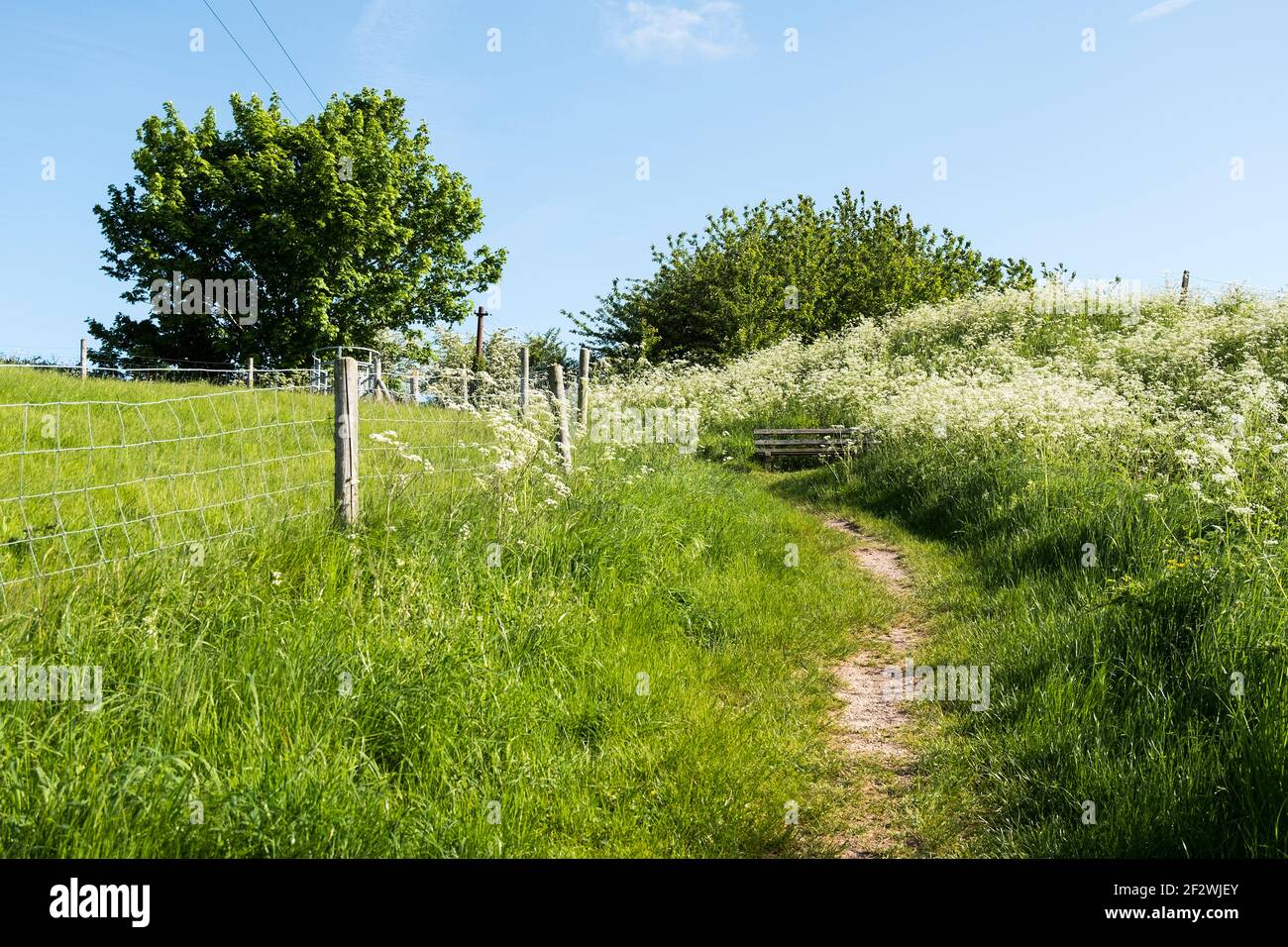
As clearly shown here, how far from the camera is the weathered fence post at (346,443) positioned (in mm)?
5715

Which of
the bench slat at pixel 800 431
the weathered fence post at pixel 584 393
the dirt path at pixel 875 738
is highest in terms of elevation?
the weathered fence post at pixel 584 393

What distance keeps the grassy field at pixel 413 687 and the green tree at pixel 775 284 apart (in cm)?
2863

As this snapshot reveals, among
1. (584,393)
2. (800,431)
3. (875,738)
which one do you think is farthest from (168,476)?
(800,431)

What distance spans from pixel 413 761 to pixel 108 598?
196 cm

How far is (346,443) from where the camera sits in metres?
5.71

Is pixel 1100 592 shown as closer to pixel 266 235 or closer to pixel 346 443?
pixel 346 443

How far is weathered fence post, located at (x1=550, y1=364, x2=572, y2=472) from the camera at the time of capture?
9.21 meters

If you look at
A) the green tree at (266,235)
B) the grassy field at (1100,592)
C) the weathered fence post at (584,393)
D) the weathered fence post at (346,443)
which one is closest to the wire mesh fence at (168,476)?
the weathered fence post at (346,443)

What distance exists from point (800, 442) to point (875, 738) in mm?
13350

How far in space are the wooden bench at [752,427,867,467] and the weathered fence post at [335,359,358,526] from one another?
1267 cm

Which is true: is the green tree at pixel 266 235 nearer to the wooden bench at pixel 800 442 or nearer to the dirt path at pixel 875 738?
the wooden bench at pixel 800 442

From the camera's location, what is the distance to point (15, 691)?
10.4 ft
